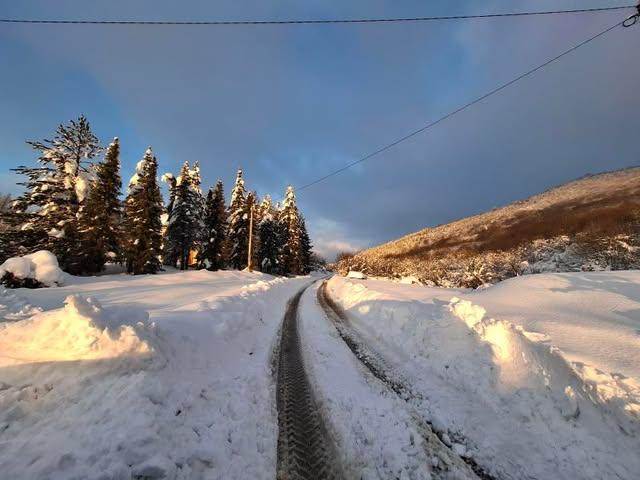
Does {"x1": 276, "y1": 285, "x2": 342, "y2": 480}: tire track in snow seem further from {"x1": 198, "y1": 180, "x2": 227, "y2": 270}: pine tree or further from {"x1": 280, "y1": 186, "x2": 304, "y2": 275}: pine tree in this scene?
{"x1": 280, "y1": 186, "x2": 304, "y2": 275}: pine tree

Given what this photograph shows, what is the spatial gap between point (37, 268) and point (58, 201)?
12185 millimetres

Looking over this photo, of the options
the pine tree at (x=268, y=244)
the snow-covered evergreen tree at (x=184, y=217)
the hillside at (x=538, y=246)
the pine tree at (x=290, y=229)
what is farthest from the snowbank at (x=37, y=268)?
the pine tree at (x=290, y=229)

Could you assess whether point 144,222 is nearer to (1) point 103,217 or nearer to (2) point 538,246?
(1) point 103,217

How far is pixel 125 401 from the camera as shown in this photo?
4098mm

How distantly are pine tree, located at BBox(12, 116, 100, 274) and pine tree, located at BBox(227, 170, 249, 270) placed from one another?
19.0m

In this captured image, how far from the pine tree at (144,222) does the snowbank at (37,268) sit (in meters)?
12.2

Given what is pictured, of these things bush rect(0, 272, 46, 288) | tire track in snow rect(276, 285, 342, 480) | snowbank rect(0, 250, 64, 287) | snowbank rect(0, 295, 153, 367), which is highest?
snowbank rect(0, 250, 64, 287)

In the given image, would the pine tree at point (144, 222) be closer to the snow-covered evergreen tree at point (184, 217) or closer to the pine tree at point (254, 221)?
the snow-covered evergreen tree at point (184, 217)

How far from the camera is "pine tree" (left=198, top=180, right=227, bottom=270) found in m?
41.3

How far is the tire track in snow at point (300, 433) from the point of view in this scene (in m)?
3.60

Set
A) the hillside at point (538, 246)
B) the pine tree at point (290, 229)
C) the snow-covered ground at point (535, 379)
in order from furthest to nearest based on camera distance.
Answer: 1. the pine tree at point (290, 229)
2. the hillside at point (538, 246)
3. the snow-covered ground at point (535, 379)

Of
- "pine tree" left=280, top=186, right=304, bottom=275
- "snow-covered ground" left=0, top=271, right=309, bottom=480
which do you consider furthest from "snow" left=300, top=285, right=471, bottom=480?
"pine tree" left=280, top=186, right=304, bottom=275

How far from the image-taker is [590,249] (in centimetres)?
2378

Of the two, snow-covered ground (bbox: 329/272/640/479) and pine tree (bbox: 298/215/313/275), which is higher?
pine tree (bbox: 298/215/313/275)
